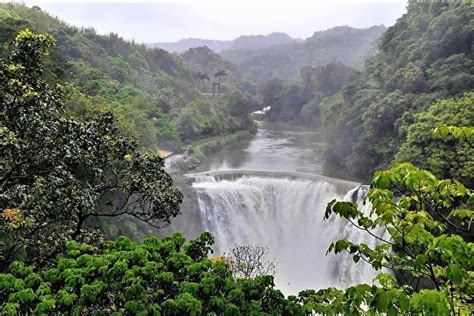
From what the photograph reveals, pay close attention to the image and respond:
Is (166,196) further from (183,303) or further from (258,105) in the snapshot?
(258,105)

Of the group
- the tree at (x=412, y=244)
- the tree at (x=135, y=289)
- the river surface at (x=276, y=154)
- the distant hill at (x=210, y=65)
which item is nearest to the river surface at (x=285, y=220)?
the river surface at (x=276, y=154)

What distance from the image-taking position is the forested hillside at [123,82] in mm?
17641

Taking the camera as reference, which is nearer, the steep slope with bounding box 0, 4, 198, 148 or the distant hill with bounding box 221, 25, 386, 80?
the steep slope with bounding box 0, 4, 198, 148

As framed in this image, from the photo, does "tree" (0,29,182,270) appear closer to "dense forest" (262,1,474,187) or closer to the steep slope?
the steep slope

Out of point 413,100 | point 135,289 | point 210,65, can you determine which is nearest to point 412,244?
point 135,289

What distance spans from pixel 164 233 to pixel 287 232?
249 inches

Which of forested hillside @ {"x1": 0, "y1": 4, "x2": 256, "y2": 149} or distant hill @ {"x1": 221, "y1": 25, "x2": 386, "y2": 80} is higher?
distant hill @ {"x1": 221, "y1": 25, "x2": 386, "y2": 80}

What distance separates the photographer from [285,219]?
2091cm

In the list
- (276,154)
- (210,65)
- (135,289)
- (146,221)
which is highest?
(210,65)

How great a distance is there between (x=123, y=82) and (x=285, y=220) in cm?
2663

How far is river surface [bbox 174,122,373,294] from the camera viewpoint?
1789 centimetres

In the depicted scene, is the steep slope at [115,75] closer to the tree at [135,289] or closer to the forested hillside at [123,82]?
the forested hillside at [123,82]

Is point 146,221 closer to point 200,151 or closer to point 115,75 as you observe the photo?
point 200,151

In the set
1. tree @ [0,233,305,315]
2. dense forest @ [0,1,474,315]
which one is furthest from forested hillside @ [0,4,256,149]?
tree @ [0,233,305,315]
